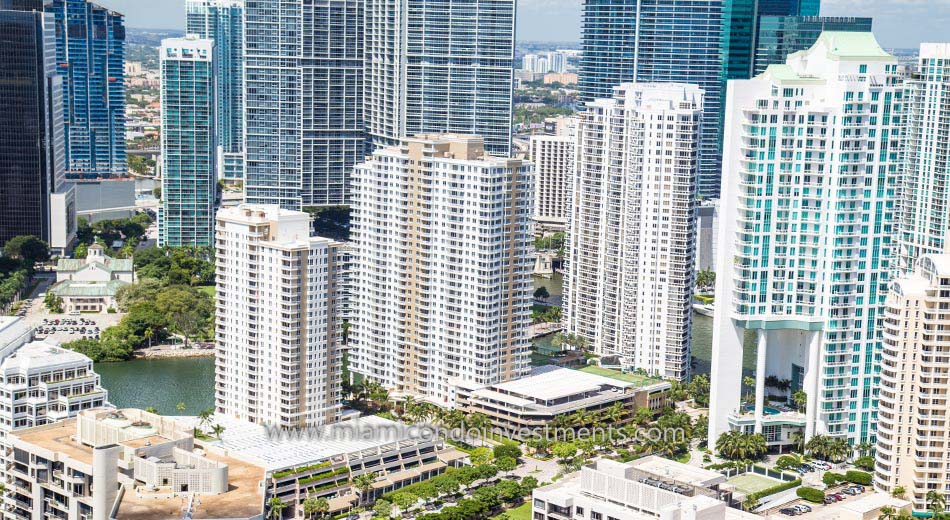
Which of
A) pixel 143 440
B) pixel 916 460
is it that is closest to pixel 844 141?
pixel 916 460

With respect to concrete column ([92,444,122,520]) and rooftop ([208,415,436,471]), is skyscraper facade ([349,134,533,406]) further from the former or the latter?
concrete column ([92,444,122,520])

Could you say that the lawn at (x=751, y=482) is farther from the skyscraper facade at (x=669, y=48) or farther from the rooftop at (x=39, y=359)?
the skyscraper facade at (x=669, y=48)

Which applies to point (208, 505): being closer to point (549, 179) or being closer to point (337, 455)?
point (337, 455)

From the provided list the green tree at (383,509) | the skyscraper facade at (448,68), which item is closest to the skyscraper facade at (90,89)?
the skyscraper facade at (448,68)

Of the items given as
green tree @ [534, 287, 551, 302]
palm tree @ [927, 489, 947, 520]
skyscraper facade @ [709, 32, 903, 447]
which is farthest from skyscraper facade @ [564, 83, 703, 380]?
palm tree @ [927, 489, 947, 520]

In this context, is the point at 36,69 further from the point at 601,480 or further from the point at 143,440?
the point at 601,480
